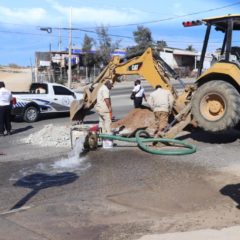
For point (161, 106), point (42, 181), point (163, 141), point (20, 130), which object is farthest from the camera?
point (20, 130)

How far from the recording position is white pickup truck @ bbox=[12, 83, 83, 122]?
72.9 feet

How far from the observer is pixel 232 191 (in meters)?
9.08

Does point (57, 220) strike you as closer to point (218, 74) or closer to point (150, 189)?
point (150, 189)

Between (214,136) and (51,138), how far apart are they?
15.4 feet

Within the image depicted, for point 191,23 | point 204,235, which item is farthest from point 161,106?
point 204,235

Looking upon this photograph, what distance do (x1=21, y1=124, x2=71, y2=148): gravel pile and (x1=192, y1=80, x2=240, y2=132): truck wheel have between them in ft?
12.0

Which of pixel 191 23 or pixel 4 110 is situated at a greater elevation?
pixel 191 23

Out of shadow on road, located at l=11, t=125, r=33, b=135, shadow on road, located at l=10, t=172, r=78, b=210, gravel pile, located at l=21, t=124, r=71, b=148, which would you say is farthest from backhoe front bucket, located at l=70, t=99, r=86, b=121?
shadow on road, located at l=10, t=172, r=78, b=210

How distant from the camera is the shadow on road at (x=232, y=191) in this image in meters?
8.60

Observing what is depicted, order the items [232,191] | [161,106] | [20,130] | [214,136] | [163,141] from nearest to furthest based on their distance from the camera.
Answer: [232,191] → [163,141] → [161,106] → [214,136] → [20,130]

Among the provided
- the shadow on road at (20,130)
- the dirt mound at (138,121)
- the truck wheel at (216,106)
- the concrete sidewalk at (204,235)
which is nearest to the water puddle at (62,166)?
the truck wheel at (216,106)

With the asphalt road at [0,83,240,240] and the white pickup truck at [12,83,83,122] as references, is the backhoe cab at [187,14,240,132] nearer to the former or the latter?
the asphalt road at [0,83,240,240]

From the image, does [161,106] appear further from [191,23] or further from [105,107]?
[191,23]

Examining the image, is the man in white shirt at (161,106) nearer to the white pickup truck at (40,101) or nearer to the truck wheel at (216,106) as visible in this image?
the truck wheel at (216,106)
